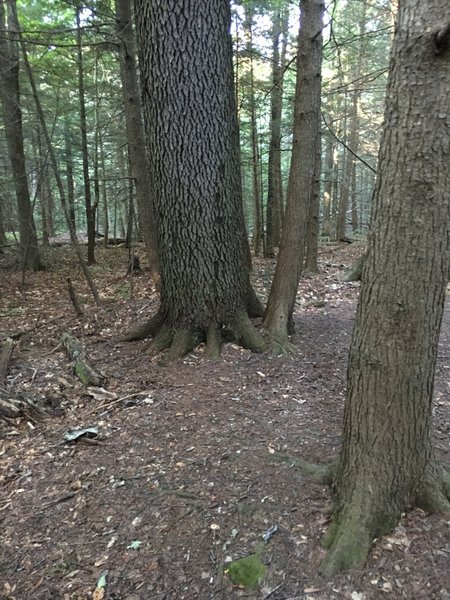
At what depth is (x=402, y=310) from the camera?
89.3 inches

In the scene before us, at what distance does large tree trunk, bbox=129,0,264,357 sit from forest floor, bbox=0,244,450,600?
1.67 ft

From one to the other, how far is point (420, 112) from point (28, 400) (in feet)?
13.6

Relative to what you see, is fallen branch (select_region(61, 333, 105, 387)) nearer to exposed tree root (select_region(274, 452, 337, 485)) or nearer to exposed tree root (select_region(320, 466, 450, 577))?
exposed tree root (select_region(274, 452, 337, 485))

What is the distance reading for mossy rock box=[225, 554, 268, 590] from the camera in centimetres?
239

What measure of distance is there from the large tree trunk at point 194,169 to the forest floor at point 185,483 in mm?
510

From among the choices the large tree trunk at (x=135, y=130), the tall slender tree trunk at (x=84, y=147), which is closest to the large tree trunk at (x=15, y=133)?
the tall slender tree trunk at (x=84, y=147)

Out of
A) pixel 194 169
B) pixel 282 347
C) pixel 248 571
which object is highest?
pixel 194 169

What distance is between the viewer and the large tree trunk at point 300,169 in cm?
508

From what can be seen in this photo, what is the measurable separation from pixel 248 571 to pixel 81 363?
10.7 ft

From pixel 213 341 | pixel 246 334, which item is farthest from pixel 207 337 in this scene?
pixel 246 334

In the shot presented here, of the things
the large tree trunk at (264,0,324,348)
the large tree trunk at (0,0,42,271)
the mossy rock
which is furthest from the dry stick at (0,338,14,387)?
the large tree trunk at (0,0,42,271)

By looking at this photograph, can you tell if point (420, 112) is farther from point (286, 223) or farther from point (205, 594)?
point (286, 223)

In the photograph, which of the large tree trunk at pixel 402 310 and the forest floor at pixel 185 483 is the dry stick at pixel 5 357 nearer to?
the forest floor at pixel 185 483

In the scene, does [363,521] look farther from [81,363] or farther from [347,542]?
[81,363]
